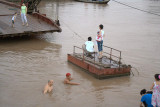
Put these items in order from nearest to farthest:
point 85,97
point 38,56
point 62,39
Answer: point 85,97
point 38,56
point 62,39

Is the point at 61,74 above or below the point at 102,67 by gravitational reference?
below

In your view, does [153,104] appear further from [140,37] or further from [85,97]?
[140,37]

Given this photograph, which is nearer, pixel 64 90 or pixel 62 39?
pixel 64 90

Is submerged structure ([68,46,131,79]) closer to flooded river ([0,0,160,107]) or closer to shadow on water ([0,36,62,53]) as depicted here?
flooded river ([0,0,160,107])

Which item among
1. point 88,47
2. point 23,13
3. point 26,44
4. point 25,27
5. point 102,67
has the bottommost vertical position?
point 102,67

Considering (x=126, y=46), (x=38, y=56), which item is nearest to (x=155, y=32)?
(x=126, y=46)

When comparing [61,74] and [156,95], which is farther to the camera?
[61,74]

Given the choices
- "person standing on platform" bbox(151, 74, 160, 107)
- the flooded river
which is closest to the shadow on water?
the flooded river

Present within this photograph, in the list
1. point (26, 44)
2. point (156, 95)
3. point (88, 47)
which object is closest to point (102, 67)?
point (88, 47)

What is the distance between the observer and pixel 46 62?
11.8 meters

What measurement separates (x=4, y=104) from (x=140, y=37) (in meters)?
12.8

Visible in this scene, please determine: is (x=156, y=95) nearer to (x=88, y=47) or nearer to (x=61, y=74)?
(x=61, y=74)

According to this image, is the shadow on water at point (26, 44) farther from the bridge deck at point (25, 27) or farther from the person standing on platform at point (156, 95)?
the person standing on platform at point (156, 95)

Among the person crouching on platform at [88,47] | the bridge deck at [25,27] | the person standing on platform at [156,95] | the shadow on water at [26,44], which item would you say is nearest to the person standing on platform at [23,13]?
the bridge deck at [25,27]
